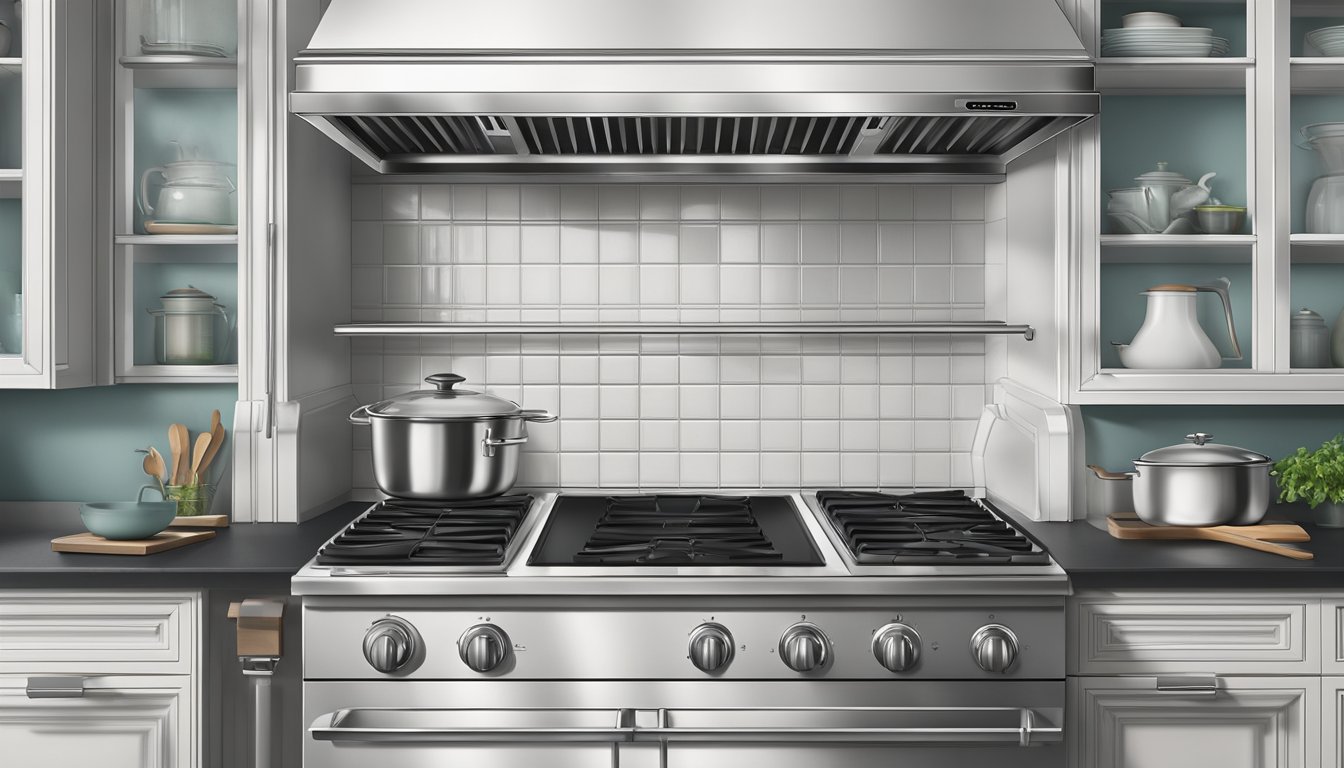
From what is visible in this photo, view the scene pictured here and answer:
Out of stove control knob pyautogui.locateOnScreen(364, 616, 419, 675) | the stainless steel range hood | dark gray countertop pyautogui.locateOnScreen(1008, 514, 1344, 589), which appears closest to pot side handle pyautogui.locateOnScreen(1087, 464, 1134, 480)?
dark gray countertop pyautogui.locateOnScreen(1008, 514, 1344, 589)

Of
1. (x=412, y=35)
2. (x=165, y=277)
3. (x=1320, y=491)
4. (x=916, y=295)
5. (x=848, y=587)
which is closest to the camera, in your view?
(x=848, y=587)

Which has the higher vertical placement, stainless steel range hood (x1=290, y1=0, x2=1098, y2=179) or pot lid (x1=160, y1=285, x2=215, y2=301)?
stainless steel range hood (x1=290, y1=0, x2=1098, y2=179)

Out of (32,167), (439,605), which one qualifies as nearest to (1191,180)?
(439,605)

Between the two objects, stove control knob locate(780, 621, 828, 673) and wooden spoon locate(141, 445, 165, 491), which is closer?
stove control knob locate(780, 621, 828, 673)

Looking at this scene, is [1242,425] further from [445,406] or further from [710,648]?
[445,406]

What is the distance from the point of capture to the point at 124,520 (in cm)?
174

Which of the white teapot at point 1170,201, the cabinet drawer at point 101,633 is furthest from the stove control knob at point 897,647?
the cabinet drawer at point 101,633

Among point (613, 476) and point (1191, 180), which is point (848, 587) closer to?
point (613, 476)

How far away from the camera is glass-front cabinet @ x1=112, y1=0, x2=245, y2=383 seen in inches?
77.8

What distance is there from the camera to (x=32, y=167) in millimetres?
1828

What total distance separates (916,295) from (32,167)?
1.88 metres

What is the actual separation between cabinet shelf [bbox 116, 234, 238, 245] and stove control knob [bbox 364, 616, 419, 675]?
35.5 inches

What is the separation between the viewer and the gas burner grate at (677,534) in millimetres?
1644

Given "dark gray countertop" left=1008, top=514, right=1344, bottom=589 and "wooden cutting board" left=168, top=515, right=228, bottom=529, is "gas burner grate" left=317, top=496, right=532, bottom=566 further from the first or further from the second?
"dark gray countertop" left=1008, top=514, right=1344, bottom=589
